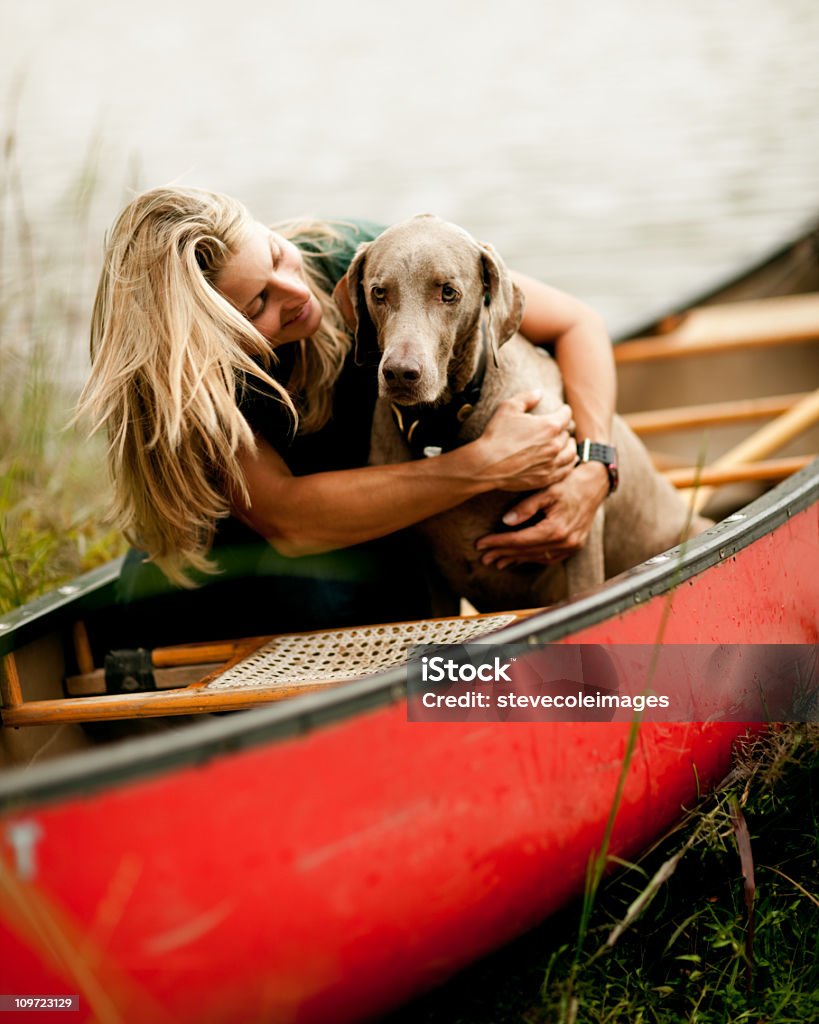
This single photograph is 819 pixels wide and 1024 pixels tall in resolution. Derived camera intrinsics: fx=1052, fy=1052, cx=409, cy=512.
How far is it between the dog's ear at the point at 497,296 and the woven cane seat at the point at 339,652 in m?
0.58

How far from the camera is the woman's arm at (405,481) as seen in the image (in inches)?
84.0

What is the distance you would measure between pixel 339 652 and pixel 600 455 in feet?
2.37

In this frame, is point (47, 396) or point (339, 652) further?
point (47, 396)

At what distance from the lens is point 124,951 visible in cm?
122

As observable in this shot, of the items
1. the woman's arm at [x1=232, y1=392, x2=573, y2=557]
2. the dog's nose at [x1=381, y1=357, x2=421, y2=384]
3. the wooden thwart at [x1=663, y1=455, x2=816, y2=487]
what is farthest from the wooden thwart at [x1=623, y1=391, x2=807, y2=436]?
the dog's nose at [x1=381, y1=357, x2=421, y2=384]

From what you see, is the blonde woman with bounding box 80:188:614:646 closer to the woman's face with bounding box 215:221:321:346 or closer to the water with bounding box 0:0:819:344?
the woman's face with bounding box 215:221:321:346

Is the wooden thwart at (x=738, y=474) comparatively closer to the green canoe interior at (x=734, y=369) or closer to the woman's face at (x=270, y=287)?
the green canoe interior at (x=734, y=369)

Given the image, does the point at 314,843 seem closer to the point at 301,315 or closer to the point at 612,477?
the point at 301,315

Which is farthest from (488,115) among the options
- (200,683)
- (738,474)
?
(200,683)

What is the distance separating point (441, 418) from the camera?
2213 mm

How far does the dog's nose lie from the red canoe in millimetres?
537

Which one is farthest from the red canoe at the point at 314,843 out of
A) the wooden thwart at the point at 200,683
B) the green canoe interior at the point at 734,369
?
the green canoe interior at the point at 734,369

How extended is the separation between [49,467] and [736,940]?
3.21m

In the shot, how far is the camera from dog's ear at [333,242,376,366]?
2.16m
